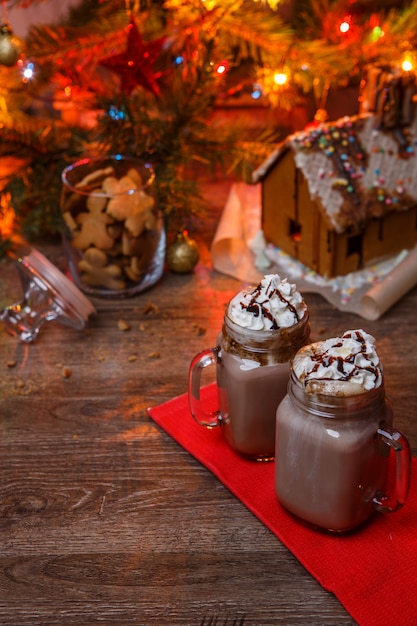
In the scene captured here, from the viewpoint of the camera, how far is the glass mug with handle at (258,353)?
0.88 meters

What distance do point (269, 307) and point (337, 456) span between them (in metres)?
0.19

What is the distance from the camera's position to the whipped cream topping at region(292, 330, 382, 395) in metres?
0.78

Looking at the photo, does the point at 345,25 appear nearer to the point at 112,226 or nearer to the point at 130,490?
the point at 112,226

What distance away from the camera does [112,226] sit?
128 cm

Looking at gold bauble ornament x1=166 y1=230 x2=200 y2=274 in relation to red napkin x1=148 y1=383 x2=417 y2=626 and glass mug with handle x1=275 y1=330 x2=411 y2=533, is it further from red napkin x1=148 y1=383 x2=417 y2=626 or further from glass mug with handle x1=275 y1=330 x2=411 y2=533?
glass mug with handle x1=275 y1=330 x2=411 y2=533

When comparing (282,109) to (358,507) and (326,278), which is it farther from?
(358,507)

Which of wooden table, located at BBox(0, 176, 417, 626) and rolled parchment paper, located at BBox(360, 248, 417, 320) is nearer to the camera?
wooden table, located at BBox(0, 176, 417, 626)

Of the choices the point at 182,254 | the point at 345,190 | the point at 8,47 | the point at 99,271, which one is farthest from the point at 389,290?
the point at 8,47

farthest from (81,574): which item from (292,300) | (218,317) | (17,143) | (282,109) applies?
(282,109)

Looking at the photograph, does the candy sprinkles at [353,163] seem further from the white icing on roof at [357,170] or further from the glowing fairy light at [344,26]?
the glowing fairy light at [344,26]

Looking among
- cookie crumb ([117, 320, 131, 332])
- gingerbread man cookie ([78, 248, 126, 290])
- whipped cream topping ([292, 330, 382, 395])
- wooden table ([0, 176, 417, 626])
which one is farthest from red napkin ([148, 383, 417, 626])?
gingerbread man cookie ([78, 248, 126, 290])

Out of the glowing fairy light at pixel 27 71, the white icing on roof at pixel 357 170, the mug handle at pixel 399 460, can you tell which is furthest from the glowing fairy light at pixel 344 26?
the mug handle at pixel 399 460

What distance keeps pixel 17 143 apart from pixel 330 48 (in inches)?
24.5

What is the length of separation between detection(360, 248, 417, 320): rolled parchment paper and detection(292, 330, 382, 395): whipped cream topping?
17.1 inches
